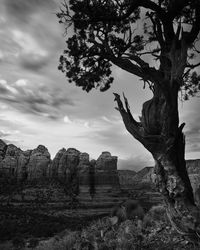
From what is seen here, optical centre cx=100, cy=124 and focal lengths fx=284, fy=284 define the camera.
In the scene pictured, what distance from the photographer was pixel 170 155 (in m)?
7.07

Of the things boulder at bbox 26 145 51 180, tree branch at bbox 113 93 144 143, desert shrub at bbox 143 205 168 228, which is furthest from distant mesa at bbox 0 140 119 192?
tree branch at bbox 113 93 144 143

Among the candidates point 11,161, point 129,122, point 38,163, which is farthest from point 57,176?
point 129,122

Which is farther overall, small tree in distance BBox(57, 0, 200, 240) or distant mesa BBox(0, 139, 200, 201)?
distant mesa BBox(0, 139, 200, 201)

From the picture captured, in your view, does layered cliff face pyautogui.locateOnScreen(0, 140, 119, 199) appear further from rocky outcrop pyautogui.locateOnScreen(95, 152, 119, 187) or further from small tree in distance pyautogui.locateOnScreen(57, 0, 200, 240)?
small tree in distance pyautogui.locateOnScreen(57, 0, 200, 240)

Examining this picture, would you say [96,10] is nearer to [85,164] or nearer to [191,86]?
[191,86]

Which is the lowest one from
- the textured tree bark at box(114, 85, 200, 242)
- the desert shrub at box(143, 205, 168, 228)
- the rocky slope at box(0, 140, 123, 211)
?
the desert shrub at box(143, 205, 168, 228)

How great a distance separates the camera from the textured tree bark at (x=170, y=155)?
664 centimetres

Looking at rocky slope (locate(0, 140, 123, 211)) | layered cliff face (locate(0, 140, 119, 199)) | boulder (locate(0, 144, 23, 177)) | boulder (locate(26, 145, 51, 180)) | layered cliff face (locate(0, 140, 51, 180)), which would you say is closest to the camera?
rocky slope (locate(0, 140, 123, 211))

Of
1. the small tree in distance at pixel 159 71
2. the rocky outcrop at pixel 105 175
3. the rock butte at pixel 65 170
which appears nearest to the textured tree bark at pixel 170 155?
the small tree in distance at pixel 159 71

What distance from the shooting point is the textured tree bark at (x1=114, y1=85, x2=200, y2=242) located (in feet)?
21.8

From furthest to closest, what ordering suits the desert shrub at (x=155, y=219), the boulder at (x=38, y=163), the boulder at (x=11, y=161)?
the boulder at (x=11, y=161), the boulder at (x=38, y=163), the desert shrub at (x=155, y=219)

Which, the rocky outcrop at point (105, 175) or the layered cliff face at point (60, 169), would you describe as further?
the rocky outcrop at point (105, 175)

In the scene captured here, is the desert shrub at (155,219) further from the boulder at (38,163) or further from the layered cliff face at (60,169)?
the boulder at (38,163)

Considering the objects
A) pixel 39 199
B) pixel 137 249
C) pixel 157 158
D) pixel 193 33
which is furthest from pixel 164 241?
pixel 39 199
